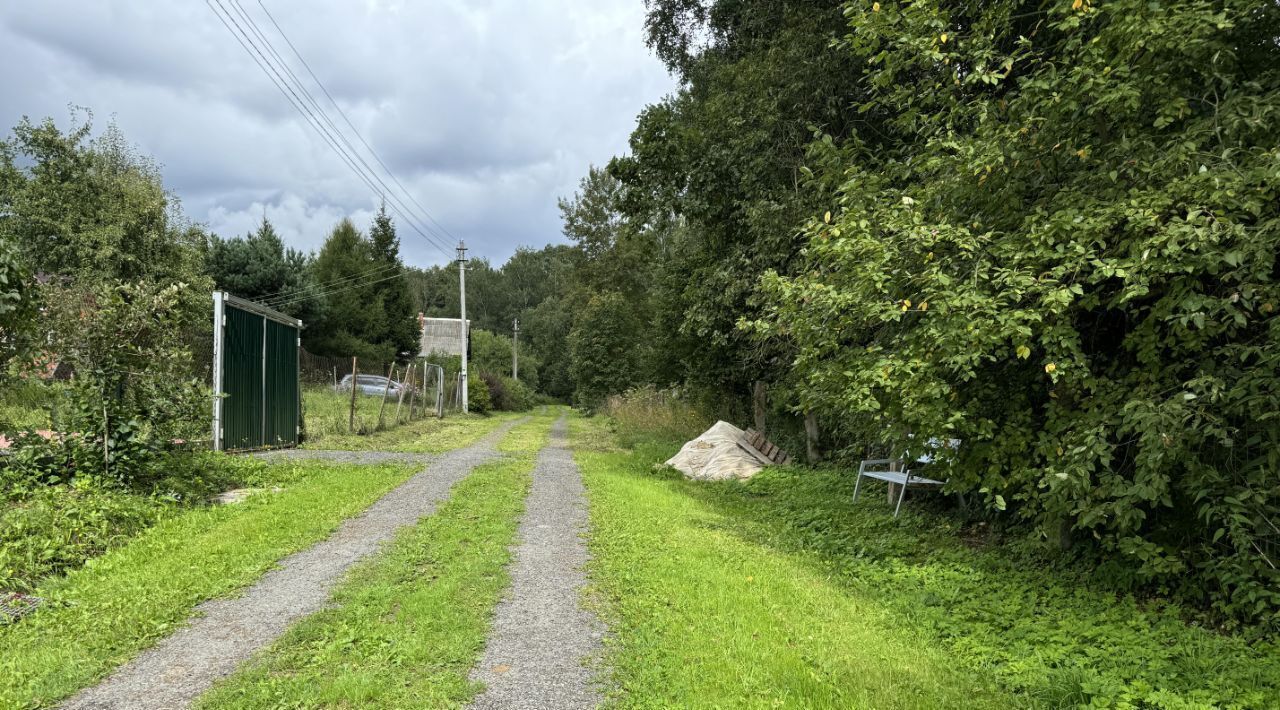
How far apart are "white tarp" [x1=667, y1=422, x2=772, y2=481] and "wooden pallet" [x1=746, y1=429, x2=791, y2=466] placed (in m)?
0.18

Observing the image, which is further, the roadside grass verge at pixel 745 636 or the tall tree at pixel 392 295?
the tall tree at pixel 392 295

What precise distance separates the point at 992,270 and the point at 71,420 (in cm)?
861

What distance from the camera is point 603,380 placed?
1389 inches

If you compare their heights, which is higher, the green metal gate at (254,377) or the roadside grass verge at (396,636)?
the green metal gate at (254,377)

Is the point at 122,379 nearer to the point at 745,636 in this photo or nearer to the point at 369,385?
the point at 745,636

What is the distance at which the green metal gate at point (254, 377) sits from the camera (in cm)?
1061

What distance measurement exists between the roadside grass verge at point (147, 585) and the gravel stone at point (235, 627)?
12 cm

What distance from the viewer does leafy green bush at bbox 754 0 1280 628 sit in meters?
4.06

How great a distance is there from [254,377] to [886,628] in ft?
35.6

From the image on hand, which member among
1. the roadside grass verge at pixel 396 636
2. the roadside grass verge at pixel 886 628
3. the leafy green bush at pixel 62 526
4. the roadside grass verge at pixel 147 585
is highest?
the leafy green bush at pixel 62 526

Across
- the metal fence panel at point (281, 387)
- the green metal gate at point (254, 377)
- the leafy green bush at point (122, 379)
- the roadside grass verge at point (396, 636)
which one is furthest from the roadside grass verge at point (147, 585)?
the metal fence panel at point (281, 387)

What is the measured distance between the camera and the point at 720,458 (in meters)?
12.7

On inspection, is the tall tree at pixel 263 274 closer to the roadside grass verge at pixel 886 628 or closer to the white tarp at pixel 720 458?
the white tarp at pixel 720 458

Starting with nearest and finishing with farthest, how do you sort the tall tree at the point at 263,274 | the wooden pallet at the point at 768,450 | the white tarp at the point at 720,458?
the white tarp at the point at 720,458
the wooden pallet at the point at 768,450
the tall tree at the point at 263,274
